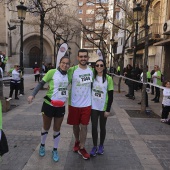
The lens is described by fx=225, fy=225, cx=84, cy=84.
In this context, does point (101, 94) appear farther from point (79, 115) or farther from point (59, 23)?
point (59, 23)

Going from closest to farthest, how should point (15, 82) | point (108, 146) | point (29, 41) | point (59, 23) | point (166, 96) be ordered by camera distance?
point (108, 146) → point (166, 96) → point (15, 82) → point (59, 23) → point (29, 41)

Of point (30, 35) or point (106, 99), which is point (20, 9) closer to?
point (106, 99)

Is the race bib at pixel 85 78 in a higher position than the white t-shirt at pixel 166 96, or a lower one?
higher

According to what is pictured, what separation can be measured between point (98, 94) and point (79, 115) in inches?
19.9

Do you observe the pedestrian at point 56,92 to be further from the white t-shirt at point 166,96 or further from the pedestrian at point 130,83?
the pedestrian at point 130,83

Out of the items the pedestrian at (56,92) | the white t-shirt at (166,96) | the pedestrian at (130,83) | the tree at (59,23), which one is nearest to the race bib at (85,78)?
the pedestrian at (56,92)

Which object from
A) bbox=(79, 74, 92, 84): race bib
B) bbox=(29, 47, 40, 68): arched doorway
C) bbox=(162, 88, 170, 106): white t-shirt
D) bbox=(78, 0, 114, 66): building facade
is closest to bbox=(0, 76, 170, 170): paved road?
bbox=(162, 88, 170, 106): white t-shirt

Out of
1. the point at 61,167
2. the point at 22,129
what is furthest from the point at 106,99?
the point at 22,129

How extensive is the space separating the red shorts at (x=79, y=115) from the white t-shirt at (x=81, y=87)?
0.25 ft

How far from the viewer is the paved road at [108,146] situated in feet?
12.6

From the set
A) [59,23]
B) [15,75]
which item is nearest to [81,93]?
[15,75]

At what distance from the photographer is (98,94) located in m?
4.02

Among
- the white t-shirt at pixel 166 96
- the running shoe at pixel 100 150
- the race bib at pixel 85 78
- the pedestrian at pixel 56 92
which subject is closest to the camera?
the pedestrian at pixel 56 92

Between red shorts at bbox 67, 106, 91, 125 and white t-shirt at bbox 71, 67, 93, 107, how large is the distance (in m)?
0.08
